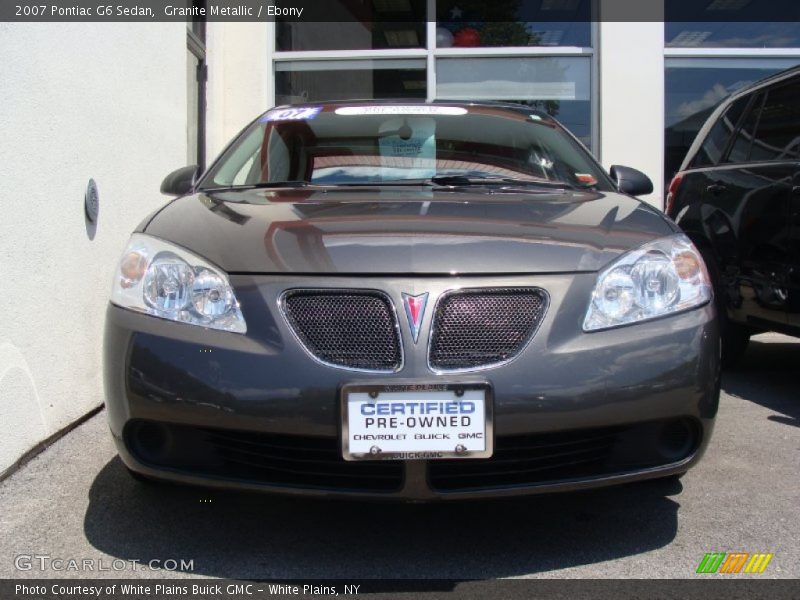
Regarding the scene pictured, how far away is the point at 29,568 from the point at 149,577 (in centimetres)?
35

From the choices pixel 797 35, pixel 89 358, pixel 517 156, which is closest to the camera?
pixel 517 156

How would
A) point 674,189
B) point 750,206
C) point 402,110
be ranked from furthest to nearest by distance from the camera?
point 674,189, point 750,206, point 402,110

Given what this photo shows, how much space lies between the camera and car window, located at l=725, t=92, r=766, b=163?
439 cm

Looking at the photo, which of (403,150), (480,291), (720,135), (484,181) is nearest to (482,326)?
(480,291)

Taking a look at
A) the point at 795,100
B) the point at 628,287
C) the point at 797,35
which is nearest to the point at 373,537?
the point at 628,287


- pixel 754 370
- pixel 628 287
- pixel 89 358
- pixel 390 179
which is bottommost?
pixel 754 370

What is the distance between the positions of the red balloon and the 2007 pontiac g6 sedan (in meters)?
5.65

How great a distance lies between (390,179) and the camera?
10.2ft

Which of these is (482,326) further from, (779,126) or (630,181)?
(779,126)

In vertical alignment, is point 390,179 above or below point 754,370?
above

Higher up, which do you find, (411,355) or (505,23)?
(505,23)

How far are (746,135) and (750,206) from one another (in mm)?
532

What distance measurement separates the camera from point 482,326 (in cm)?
212

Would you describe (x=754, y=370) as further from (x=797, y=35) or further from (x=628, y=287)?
(x=797, y=35)
